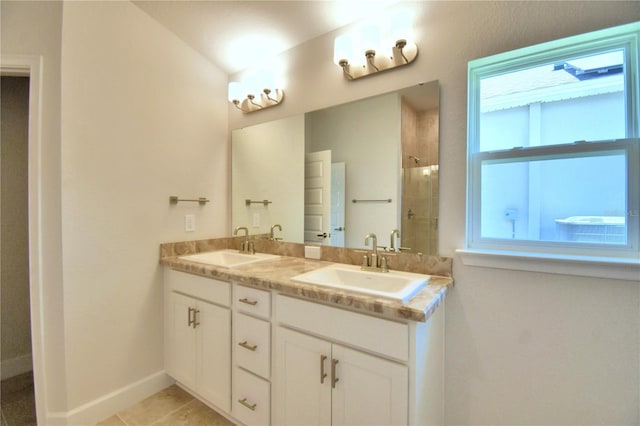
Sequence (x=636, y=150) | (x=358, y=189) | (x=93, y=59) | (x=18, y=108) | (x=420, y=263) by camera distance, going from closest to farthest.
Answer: (x=636, y=150) → (x=420, y=263) → (x=93, y=59) → (x=358, y=189) → (x=18, y=108)

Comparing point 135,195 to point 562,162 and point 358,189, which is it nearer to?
point 358,189

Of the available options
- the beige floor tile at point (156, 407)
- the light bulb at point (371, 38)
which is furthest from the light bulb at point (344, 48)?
the beige floor tile at point (156, 407)

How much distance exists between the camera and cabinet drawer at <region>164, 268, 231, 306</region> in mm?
1556

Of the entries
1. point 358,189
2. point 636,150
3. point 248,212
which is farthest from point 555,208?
point 248,212

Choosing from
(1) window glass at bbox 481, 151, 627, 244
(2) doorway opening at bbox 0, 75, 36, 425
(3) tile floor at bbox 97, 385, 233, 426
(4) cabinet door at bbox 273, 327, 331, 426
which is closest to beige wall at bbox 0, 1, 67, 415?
(3) tile floor at bbox 97, 385, 233, 426

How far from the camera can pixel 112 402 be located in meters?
1.67

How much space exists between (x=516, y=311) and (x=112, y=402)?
2.33 meters

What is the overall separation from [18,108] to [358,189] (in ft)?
9.18

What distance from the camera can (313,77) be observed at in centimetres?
187

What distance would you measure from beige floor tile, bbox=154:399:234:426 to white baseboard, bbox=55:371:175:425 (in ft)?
1.01

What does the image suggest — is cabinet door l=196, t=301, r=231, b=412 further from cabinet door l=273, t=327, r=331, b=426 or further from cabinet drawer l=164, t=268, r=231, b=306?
cabinet door l=273, t=327, r=331, b=426

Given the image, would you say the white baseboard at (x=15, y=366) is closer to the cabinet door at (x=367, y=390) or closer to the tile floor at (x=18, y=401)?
the tile floor at (x=18, y=401)

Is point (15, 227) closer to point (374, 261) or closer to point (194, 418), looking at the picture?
point (194, 418)

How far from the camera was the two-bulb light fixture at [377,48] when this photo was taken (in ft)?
4.73
